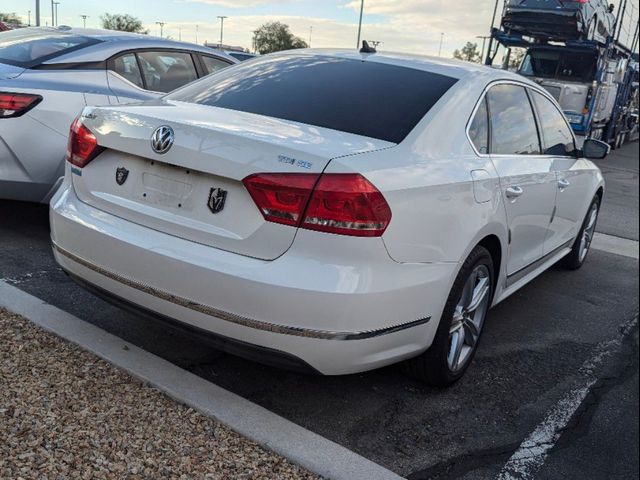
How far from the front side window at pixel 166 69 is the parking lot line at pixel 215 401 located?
8.46 feet

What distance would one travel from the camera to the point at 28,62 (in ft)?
15.5

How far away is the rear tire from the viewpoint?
5.67 metres

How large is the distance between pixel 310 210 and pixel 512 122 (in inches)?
75.8

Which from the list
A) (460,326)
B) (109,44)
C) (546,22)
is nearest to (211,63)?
(109,44)

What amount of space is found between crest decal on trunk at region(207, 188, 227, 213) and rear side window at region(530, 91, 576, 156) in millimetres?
2579

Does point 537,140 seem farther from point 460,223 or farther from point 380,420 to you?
point 380,420

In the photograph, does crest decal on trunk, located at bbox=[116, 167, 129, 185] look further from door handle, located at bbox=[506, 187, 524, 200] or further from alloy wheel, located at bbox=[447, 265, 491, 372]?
door handle, located at bbox=[506, 187, 524, 200]

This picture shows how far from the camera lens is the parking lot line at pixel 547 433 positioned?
2.70 m

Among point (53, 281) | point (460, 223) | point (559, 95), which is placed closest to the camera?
point (460, 223)

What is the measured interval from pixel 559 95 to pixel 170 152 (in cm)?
1528

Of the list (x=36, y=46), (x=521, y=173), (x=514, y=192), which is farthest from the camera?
(x=36, y=46)

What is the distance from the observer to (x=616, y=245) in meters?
7.17

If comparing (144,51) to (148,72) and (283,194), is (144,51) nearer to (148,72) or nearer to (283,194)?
(148,72)

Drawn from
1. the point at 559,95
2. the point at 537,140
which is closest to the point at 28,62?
the point at 537,140
